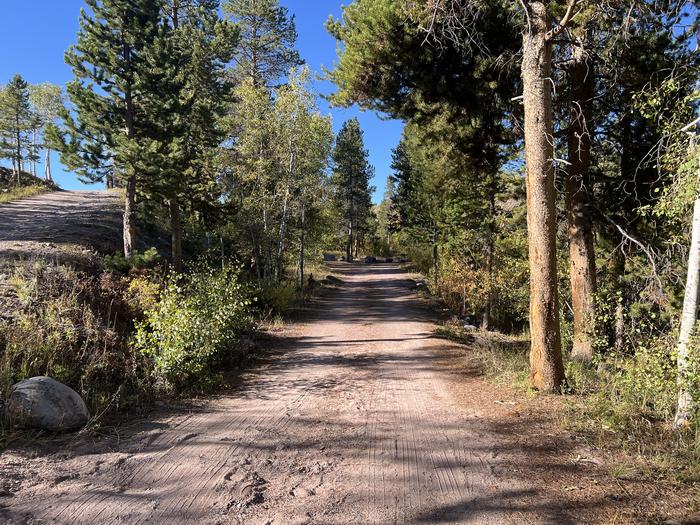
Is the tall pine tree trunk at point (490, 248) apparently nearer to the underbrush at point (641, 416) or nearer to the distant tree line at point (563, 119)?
the distant tree line at point (563, 119)

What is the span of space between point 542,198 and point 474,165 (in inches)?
189

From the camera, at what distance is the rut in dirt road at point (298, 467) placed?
3.21m

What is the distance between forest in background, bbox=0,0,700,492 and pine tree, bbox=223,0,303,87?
25.2 ft

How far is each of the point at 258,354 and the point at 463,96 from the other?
724 cm

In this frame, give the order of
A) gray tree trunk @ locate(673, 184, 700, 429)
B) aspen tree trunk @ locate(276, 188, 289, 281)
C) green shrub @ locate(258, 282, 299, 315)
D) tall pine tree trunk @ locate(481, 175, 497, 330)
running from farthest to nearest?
aspen tree trunk @ locate(276, 188, 289, 281) < tall pine tree trunk @ locate(481, 175, 497, 330) < green shrub @ locate(258, 282, 299, 315) < gray tree trunk @ locate(673, 184, 700, 429)

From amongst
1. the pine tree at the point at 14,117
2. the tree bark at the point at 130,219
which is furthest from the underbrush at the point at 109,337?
the pine tree at the point at 14,117

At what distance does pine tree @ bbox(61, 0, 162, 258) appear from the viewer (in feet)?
39.9

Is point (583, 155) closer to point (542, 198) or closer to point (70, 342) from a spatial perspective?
point (542, 198)

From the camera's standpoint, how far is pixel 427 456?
424 centimetres

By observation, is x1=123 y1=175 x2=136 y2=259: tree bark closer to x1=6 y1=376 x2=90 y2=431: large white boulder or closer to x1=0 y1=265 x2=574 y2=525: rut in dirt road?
x1=0 y1=265 x2=574 y2=525: rut in dirt road

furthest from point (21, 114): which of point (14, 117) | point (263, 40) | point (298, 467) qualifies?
point (298, 467)

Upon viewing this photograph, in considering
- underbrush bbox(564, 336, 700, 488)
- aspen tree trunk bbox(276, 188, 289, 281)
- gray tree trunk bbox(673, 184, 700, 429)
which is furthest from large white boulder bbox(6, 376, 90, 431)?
aspen tree trunk bbox(276, 188, 289, 281)

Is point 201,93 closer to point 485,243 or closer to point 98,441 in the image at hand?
point 485,243

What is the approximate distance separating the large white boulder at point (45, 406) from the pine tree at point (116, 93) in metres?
8.90
